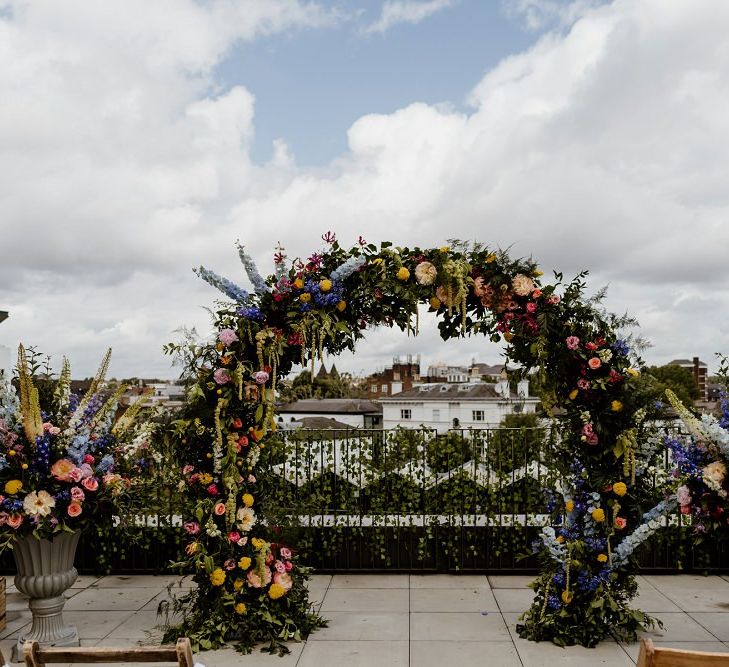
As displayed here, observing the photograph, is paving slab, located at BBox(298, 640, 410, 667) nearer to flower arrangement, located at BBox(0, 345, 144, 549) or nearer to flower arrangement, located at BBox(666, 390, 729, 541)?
flower arrangement, located at BBox(0, 345, 144, 549)

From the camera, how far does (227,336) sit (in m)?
4.69

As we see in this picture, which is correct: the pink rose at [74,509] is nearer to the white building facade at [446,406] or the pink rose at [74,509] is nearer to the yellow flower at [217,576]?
the yellow flower at [217,576]

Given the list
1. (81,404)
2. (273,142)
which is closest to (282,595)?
(81,404)

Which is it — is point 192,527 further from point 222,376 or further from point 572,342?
point 572,342

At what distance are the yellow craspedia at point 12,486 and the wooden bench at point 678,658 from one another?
3636 millimetres

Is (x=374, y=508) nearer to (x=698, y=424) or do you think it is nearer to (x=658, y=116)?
(x=698, y=424)

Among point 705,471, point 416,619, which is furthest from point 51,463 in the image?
point 705,471

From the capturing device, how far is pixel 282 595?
4859mm

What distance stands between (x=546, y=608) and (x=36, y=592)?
11.3 ft

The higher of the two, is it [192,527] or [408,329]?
[408,329]

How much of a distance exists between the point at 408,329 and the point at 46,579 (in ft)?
9.67

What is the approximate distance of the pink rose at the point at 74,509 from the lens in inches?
171

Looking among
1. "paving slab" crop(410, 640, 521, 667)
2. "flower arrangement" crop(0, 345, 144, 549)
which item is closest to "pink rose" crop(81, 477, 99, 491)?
"flower arrangement" crop(0, 345, 144, 549)

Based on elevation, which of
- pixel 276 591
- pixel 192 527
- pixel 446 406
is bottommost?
pixel 276 591
